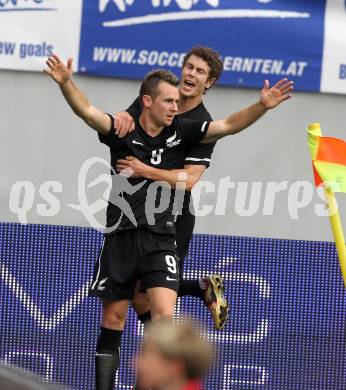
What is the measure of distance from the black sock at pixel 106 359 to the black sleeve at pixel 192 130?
1.26 m

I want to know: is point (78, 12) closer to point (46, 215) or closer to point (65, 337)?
point (46, 215)

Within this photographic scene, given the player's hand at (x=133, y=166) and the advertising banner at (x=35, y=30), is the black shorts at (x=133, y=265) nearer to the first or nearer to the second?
the player's hand at (x=133, y=166)

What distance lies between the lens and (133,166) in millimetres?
7242

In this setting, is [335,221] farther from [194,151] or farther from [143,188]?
[143,188]

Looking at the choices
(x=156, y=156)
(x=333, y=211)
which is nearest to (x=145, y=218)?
(x=156, y=156)

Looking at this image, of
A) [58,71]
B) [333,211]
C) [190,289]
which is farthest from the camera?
[190,289]

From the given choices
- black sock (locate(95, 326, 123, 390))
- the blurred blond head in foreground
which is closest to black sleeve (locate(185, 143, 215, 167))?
black sock (locate(95, 326, 123, 390))

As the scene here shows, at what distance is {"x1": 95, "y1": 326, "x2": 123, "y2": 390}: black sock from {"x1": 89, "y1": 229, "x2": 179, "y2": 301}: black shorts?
273 mm

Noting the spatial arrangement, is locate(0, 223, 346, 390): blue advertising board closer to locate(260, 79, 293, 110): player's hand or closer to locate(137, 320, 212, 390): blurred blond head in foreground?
locate(260, 79, 293, 110): player's hand

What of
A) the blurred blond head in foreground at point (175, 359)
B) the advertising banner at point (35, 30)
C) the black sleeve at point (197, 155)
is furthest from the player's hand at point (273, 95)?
the blurred blond head in foreground at point (175, 359)

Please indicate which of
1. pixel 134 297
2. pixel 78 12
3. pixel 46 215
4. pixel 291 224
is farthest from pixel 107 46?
pixel 134 297

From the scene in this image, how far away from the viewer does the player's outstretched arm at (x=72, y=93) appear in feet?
23.0

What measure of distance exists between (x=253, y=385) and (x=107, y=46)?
9.48 ft

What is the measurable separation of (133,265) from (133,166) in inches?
23.6
